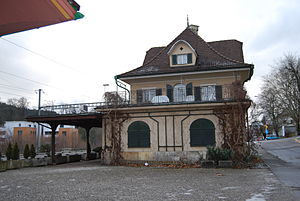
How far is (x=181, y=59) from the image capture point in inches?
822

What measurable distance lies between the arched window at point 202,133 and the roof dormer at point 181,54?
5520 millimetres

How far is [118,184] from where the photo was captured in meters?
10.2

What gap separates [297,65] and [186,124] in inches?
1428

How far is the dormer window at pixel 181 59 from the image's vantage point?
20.6 m

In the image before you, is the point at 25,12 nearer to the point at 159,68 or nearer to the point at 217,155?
the point at 217,155

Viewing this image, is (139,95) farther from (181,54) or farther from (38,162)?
(38,162)

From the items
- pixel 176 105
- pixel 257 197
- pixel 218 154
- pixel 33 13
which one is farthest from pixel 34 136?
pixel 33 13

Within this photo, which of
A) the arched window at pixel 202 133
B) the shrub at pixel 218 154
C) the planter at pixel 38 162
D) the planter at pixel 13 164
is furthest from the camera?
the planter at pixel 38 162

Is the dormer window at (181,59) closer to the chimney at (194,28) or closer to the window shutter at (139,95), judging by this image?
the window shutter at (139,95)

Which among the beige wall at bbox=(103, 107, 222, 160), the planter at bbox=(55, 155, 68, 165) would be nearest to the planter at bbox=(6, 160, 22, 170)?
the planter at bbox=(55, 155, 68, 165)

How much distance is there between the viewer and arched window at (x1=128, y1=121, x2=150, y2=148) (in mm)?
17547

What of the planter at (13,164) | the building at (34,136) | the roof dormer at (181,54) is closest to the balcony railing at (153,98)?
the roof dormer at (181,54)

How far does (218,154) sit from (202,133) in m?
2.10

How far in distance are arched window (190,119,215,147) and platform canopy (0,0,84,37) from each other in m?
14.3
